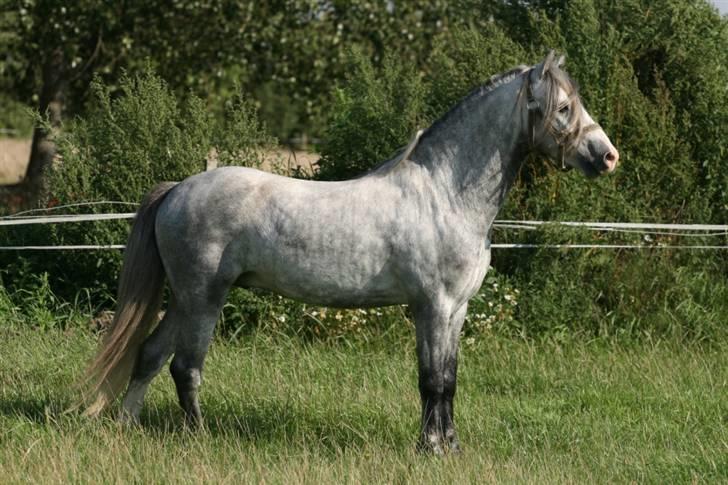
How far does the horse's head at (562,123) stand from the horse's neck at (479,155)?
0.40 feet

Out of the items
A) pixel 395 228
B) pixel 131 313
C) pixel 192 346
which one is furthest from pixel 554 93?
pixel 131 313

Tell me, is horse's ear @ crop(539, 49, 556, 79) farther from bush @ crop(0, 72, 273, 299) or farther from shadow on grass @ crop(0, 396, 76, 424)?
bush @ crop(0, 72, 273, 299)

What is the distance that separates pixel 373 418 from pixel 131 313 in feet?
4.88

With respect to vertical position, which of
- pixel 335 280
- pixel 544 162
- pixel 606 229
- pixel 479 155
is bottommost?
pixel 606 229

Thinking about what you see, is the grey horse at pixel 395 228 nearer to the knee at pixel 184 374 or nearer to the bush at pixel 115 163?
Result: the knee at pixel 184 374

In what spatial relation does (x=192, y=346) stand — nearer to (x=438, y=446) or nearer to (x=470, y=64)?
(x=438, y=446)

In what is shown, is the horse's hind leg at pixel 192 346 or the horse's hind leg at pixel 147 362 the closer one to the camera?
the horse's hind leg at pixel 192 346

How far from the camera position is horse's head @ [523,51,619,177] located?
5090 mm

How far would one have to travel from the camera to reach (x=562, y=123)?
5137 millimetres

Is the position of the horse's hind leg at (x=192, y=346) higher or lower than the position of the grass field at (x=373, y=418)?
higher

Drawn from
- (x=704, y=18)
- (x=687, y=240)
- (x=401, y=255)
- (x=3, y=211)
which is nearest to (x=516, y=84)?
(x=401, y=255)

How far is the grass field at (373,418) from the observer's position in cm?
501

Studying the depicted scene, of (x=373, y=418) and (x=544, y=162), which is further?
(x=544, y=162)

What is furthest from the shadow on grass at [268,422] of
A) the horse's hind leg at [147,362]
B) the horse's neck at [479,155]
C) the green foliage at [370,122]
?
the green foliage at [370,122]
